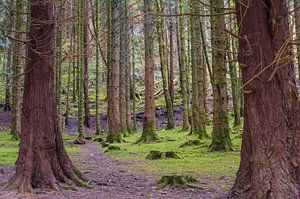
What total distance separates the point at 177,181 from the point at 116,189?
106 cm

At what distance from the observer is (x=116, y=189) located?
6.81 metres

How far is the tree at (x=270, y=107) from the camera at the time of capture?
183 inches

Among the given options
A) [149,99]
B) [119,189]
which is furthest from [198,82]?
[119,189]

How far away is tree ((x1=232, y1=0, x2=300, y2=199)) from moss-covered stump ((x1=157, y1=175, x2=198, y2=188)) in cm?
195

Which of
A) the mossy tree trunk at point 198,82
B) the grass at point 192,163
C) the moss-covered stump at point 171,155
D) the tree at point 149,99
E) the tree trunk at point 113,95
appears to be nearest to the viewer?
the grass at point 192,163

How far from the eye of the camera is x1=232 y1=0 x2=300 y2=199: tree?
15.2 ft

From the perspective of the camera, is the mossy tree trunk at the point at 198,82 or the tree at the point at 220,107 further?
the mossy tree trunk at the point at 198,82

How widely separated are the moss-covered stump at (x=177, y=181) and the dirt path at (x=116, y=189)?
0.17 m

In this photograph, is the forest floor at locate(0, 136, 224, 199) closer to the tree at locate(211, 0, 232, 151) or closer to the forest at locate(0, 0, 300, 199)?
the forest at locate(0, 0, 300, 199)

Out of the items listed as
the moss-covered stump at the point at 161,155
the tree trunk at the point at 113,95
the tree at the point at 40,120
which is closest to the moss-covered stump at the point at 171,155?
the moss-covered stump at the point at 161,155

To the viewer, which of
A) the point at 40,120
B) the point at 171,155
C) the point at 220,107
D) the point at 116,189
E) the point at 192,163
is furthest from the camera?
the point at 220,107

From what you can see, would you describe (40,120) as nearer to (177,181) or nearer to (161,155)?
(177,181)

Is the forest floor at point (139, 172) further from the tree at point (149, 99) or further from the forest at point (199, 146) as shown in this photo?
the tree at point (149, 99)

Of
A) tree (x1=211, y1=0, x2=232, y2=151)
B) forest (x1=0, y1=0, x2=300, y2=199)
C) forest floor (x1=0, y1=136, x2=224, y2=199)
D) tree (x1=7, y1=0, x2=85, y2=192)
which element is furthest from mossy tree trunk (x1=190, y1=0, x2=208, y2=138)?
tree (x1=7, y1=0, x2=85, y2=192)
